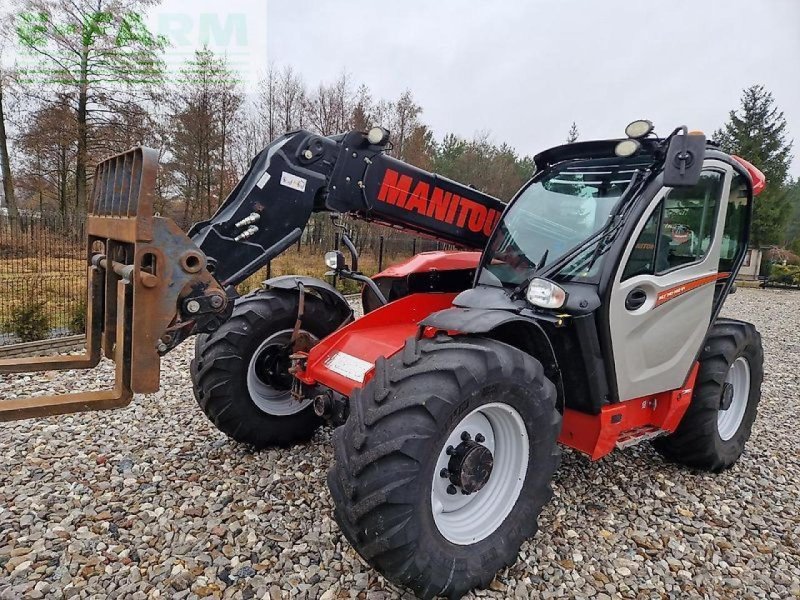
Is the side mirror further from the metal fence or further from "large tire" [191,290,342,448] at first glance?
the metal fence

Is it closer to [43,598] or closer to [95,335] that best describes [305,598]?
[43,598]

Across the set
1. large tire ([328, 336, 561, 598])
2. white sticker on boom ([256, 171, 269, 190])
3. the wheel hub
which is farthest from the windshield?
white sticker on boom ([256, 171, 269, 190])

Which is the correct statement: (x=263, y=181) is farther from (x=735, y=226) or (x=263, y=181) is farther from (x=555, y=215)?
(x=735, y=226)

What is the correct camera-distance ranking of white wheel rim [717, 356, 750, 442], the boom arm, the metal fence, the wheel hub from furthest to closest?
the metal fence → white wheel rim [717, 356, 750, 442] → the boom arm → the wheel hub

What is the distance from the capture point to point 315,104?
75.3 ft

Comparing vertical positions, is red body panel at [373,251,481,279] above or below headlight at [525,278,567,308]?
above

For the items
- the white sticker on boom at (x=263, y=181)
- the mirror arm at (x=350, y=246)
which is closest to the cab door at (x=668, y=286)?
the mirror arm at (x=350, y=246)

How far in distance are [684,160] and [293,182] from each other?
2099mm

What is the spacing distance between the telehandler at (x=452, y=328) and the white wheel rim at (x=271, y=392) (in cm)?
2

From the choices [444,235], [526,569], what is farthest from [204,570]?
[444,235]

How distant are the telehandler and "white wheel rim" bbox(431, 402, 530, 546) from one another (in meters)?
0.01

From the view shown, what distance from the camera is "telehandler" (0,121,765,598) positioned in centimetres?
227

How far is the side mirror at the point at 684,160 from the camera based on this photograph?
257 cm

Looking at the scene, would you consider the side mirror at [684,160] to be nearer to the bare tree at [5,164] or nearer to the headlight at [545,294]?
the headlight at [545,294]
